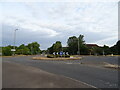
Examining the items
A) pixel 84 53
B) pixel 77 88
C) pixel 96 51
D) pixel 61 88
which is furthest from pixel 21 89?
pixel 96 51

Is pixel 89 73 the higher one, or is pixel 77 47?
pixel 77 47

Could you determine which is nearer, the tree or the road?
the road

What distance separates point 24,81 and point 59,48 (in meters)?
77.4

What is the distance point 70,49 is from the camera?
8231 cm

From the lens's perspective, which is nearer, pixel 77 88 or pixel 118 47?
pixel 77 88

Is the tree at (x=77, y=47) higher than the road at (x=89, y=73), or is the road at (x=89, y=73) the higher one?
the tree at (x=77, y=47)

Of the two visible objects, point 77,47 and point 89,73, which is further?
point 77,47

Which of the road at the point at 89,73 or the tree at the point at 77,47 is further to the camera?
the tree at the point at 77,47

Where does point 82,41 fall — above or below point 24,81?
above

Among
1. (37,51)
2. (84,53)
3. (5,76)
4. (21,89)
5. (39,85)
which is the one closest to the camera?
(21,89)

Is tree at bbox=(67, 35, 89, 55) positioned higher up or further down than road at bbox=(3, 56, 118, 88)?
higher up

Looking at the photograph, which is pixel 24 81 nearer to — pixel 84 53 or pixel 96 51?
pixel 84 53

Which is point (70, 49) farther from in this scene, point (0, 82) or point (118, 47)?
point (0, 82)

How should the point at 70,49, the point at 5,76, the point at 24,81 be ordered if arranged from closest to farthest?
the point at 24,81 → the point at 5,76 → the point at 70,49
